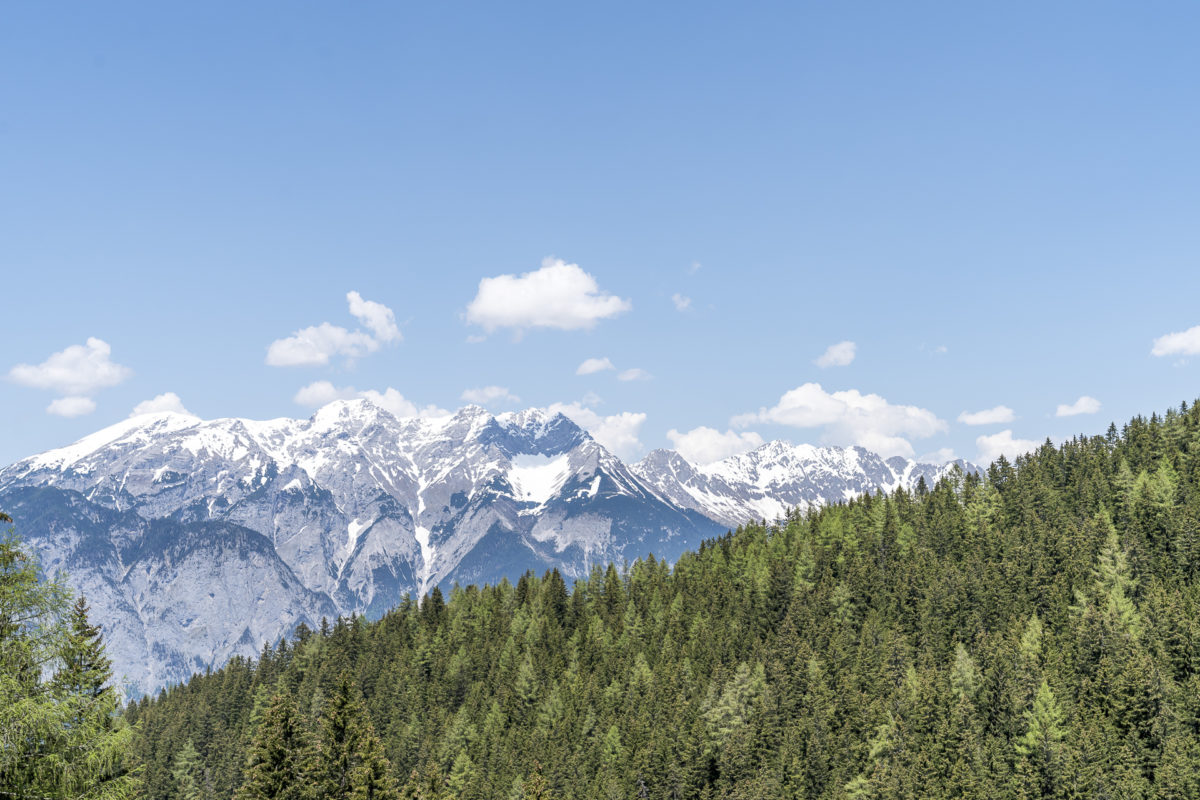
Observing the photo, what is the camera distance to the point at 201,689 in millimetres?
199625

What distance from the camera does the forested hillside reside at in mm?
105188

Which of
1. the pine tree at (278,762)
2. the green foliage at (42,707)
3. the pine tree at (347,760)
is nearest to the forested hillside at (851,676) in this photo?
the pine tree at (347,760)

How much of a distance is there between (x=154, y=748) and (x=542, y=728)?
7561 centimetres

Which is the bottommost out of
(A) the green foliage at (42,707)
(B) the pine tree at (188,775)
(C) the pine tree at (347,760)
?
(B) the pine tree at (188,775)

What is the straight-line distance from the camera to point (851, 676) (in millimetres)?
134375

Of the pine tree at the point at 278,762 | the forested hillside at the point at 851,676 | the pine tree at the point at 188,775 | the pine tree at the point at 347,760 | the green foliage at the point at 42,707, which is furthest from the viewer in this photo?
the pine tree at the point at 188,775

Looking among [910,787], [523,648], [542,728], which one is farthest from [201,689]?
[910,787]

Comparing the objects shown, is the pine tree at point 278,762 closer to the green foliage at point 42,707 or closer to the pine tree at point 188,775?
the green foliage at point 42,707

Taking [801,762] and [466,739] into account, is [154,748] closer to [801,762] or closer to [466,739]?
[466,739]

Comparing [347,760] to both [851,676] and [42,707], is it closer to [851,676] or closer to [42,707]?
[42,707]

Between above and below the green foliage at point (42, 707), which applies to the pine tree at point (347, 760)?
below

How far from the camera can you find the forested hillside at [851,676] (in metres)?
105

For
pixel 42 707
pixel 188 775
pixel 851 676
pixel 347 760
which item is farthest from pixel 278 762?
pixel 188 775

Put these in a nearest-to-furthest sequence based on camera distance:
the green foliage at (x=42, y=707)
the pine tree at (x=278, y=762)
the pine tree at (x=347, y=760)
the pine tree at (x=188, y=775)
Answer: the green foliage at (x=42, y=707)
the pine tree at (x=278, y=762)
the pine tree at (x=347, y=760)
the pine tree at (x=188, y=775)
